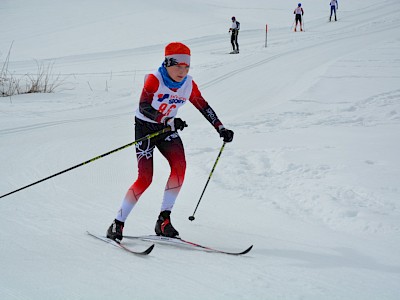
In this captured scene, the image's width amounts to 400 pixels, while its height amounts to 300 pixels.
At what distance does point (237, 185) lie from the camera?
19.2ft

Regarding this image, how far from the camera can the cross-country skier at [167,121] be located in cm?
388

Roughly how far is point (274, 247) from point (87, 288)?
179 centimetres

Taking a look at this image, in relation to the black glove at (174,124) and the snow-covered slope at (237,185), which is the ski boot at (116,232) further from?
the black glove at (174,124)

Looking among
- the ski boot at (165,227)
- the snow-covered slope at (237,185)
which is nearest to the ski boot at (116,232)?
the snow-covered slope at (237,185)

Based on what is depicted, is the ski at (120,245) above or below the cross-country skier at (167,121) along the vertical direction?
below

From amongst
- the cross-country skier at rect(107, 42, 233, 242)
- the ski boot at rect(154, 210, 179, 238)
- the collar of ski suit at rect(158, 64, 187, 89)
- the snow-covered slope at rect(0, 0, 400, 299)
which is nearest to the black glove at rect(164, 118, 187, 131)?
the cross-country skier at rect(107, 42, 233, 242)

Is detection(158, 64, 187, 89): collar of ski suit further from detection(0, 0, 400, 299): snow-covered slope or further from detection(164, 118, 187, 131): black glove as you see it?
detection(0, 0, 400, 299): snow-covered slope

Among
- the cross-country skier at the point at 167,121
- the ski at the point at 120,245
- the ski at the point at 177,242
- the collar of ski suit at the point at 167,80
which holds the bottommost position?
the ski at the point at 177,242

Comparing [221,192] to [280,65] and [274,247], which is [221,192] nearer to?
[274,247]

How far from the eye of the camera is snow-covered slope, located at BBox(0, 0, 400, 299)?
10.6 ft

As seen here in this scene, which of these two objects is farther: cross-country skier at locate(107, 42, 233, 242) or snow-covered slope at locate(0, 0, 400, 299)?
cross-country skier at locate(107, 42, 233, 242)

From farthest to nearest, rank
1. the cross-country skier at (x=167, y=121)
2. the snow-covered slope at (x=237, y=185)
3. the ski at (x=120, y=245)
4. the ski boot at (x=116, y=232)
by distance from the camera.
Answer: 1. the ski boot at (x=116, y=232)
2. the cross-country skier at (x=167, y=121)
3. the ski at (x=120, y=245)
4. the snow-covered slope at (x=237, y=185)

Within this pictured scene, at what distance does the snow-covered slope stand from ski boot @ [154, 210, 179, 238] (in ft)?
0.68

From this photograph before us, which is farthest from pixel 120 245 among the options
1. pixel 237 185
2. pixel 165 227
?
pixel 237 185
